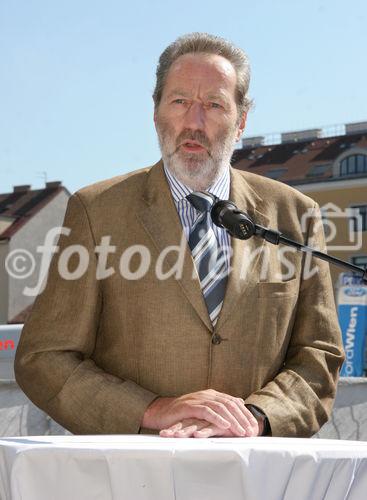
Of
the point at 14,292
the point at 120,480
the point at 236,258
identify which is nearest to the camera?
the point at 120,480

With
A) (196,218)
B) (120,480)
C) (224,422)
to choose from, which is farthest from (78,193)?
(120,480)

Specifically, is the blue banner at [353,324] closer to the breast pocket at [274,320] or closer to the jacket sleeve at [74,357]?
the breast pocket at [274,320]

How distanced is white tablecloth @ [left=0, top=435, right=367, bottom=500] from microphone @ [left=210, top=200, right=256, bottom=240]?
66 centimetres

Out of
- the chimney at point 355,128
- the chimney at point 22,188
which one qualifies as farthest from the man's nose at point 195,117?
the chimney at point 22,188

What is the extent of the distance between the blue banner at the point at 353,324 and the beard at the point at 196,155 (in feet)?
56.6

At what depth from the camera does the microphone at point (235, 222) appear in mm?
2535

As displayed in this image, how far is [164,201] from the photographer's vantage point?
3.08 meters

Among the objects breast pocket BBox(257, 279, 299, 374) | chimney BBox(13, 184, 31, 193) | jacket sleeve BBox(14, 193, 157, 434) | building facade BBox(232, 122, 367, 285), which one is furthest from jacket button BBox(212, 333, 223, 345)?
chimney BBox(13, 184, 31, 193)

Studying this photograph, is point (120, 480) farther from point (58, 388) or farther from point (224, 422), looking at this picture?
point (58, 388)

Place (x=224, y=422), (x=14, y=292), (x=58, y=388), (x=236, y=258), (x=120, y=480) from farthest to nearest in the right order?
(x=14, y=292) < (x=236, y=258) < (x=58, y=388) < (x=224, y=422) < (x=120, y=480)

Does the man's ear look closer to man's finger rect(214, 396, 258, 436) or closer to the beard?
the beard

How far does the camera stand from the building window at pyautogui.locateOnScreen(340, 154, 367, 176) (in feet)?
163

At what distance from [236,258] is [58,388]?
65 cm

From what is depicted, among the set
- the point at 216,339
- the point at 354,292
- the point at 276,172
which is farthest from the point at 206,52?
the point at 276,172
